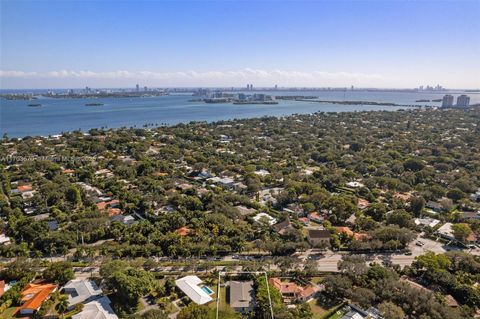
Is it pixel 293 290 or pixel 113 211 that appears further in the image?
pixel 113 211

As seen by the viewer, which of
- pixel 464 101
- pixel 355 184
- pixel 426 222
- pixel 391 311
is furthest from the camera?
pixel 464 101

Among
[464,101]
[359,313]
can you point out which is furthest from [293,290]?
[464,101]

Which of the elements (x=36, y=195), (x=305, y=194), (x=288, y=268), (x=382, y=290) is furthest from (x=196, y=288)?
(x=36, y=195)

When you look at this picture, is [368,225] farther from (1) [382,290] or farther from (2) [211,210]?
(2) [211,210]

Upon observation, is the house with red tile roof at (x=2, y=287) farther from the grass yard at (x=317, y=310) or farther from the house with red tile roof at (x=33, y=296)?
the grass yard at (x=317, y=310)

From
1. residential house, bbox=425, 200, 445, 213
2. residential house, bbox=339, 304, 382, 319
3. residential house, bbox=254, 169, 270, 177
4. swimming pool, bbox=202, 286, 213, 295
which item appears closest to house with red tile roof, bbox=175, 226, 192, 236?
swimming pool, bbox=202, 286, 213, 295

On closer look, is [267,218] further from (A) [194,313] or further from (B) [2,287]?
(B) [2,287]

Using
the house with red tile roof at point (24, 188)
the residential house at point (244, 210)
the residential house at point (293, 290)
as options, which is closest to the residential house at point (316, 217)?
the residential house at point (244, 210)
